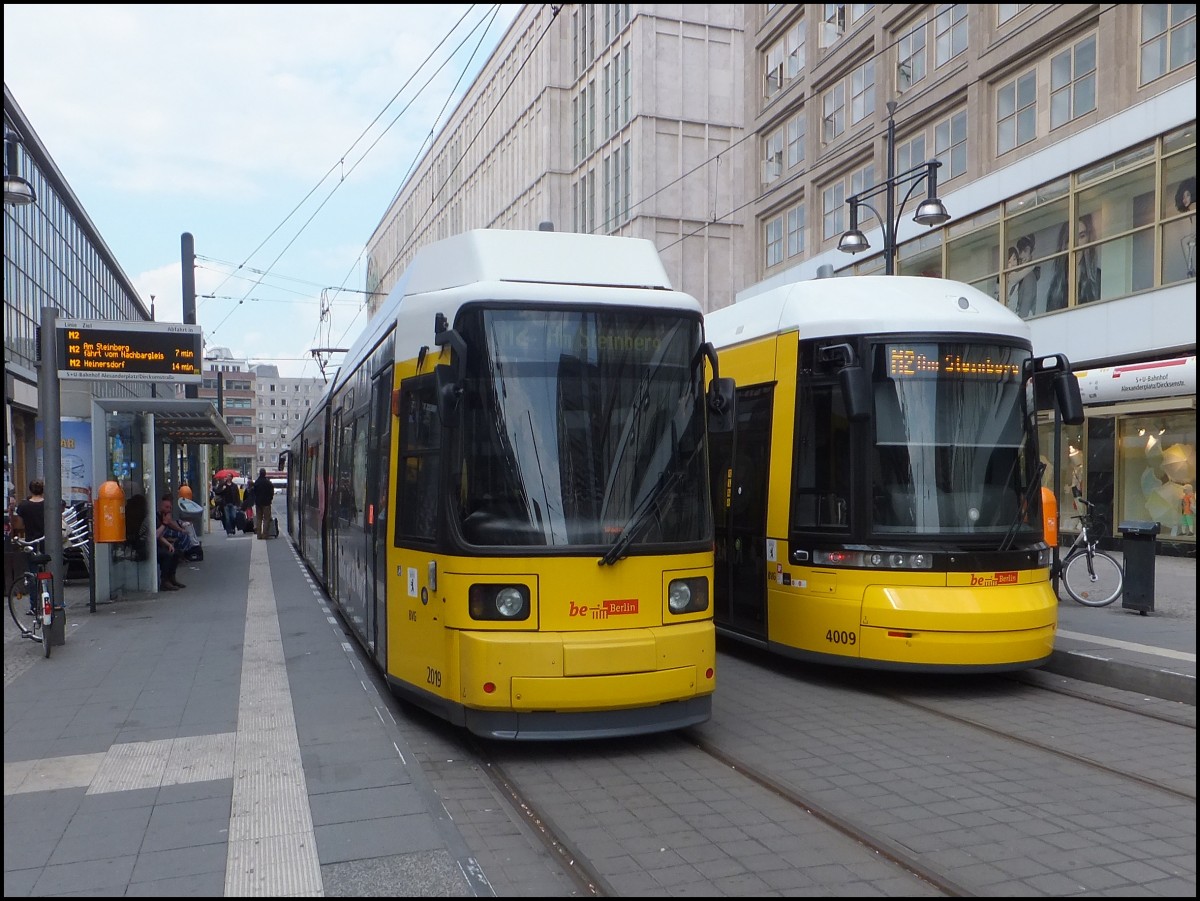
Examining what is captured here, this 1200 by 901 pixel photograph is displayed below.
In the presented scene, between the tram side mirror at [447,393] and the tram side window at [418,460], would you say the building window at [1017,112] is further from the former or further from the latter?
the tram side mirror at [447,393]

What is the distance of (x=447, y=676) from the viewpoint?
6.41m

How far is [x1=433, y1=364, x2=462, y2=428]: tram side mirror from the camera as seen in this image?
6227mm

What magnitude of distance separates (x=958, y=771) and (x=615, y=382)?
9.93 ft

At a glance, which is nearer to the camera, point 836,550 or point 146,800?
point 146,800

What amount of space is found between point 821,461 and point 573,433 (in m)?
2.84

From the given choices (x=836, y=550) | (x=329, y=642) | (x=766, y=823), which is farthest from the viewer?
(x=329, y=642)

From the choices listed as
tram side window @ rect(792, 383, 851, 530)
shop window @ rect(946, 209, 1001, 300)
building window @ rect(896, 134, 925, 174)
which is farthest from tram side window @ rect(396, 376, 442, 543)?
building window @ rect(896, 134, 925, 174)

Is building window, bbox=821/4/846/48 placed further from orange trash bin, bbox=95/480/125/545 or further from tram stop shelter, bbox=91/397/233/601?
orange trash bin, bbox=95/480/125/545

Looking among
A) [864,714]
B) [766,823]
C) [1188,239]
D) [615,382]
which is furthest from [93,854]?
[1188,239]

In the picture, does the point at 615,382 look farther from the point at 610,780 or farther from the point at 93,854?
the point at 93,854

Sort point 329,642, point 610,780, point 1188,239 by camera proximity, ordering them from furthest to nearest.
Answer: point 1188,239
point 329,642
point 610,780

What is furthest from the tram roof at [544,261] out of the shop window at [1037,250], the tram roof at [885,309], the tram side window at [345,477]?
the shop window at [1037,250]

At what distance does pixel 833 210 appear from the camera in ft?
94.0

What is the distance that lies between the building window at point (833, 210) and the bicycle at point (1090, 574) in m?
16.6
